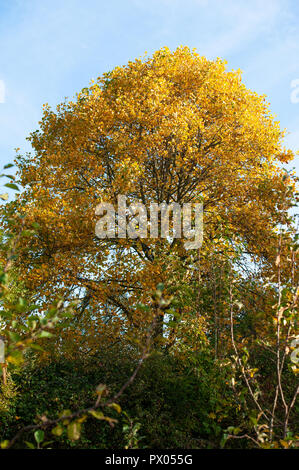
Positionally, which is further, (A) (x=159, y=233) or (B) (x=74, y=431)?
(A) (x=159, y=233)

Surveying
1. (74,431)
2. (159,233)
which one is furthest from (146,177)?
(74,431)

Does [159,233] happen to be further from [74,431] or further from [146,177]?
[74,431]

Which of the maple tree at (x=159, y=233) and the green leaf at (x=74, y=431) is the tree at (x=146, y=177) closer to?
the maple tree at (x=159, y=233)

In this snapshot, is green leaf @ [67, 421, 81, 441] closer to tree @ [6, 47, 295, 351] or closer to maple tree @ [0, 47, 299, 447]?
maple tree @ [0, 47, 299, 447]

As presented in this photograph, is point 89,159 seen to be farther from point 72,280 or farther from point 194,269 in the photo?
point 194,269

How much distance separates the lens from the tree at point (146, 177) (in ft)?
26.4

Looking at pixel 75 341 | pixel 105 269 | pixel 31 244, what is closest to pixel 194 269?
pixel 105 269

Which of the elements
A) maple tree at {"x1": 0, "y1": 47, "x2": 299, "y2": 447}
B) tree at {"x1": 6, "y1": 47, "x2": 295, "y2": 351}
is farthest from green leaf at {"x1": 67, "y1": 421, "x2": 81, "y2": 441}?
tree at {"x1": 6, "y1": 47, "x2": 295, "y2": 351}

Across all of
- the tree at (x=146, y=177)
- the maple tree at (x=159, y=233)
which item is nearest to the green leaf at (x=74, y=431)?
the maple tree at (x=159, y=233)

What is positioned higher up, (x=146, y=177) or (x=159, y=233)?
(x=146, y=177)

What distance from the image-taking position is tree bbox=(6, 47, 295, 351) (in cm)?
805

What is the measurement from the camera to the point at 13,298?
284 inches

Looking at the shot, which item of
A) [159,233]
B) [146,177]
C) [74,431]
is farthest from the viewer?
[146,177]

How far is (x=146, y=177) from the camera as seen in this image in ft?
34.9
